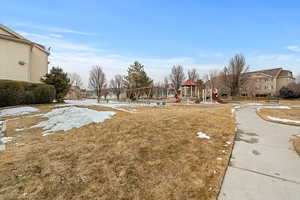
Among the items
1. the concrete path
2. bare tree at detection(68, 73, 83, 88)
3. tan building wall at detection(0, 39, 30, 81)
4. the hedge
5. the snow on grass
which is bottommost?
the concrete path

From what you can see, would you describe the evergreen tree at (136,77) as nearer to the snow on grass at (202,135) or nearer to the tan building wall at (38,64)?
the tan building wall at (38,64)

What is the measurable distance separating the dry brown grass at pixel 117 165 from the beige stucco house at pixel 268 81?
3930 cm

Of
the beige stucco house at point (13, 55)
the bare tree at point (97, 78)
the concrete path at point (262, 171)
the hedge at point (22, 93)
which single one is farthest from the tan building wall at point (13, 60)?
the bare tree at point (97, 78)

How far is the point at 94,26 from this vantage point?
14.1m

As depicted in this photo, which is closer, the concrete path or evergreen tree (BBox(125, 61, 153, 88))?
the concrete path

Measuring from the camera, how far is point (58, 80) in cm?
1409

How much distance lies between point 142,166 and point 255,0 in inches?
512

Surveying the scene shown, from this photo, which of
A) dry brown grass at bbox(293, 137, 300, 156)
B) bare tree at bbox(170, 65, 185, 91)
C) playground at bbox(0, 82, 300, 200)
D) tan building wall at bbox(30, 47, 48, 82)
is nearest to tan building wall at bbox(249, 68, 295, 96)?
bare tree at bbox(170, 65, 185, 91)

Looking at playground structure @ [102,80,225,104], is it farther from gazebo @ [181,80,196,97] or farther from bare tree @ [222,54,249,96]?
bare tree @ [222,54,249,96]

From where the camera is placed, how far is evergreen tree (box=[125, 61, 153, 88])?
28.2 meters

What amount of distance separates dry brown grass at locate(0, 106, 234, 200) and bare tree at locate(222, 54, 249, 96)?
3036cm

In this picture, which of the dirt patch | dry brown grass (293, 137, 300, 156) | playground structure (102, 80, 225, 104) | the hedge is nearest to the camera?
the dirt patch

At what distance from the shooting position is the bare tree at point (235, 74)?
28.6m

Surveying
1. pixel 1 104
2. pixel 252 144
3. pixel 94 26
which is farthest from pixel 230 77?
pixel 1 104
